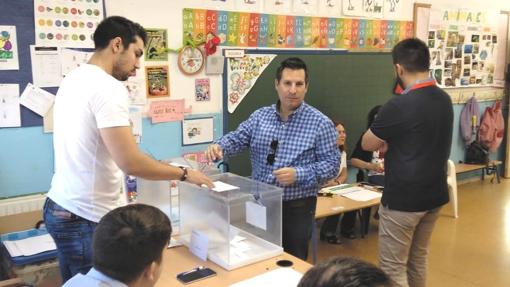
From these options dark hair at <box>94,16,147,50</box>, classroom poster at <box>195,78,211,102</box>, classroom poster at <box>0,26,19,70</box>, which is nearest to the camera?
dark hair at <box>94,16,147,50</box>

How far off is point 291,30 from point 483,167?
3.52 meters

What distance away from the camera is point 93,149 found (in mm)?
1878

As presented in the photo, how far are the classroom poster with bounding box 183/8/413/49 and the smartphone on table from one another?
211 cm

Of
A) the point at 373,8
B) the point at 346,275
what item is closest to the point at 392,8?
the point at 373,8

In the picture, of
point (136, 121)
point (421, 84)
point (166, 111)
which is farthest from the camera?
point (166, 111)

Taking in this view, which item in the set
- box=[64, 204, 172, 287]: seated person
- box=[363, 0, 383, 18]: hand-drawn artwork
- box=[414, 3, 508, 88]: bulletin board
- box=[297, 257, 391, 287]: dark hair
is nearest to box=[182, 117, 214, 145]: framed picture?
box=[363, 0, 383, 18]: hand-drawn artwork

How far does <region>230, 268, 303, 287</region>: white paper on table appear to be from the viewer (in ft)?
6.14

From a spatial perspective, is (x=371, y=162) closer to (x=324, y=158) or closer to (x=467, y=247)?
(x=467, y=247)

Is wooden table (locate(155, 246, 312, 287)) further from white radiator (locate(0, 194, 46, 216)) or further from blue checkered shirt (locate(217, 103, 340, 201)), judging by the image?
white radiator (locate(0, 194, 46, 216))

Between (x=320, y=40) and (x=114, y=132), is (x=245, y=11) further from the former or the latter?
(x=114, y=132)

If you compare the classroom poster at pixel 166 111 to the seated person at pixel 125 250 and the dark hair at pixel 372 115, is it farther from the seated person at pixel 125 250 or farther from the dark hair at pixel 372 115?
the seated person at pixel 125 250

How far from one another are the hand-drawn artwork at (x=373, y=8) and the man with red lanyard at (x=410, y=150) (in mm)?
2288

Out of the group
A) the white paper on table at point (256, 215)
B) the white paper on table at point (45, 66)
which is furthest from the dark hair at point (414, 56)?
the white paper on table at point (45, 66)

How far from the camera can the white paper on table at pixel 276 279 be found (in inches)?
73.7
